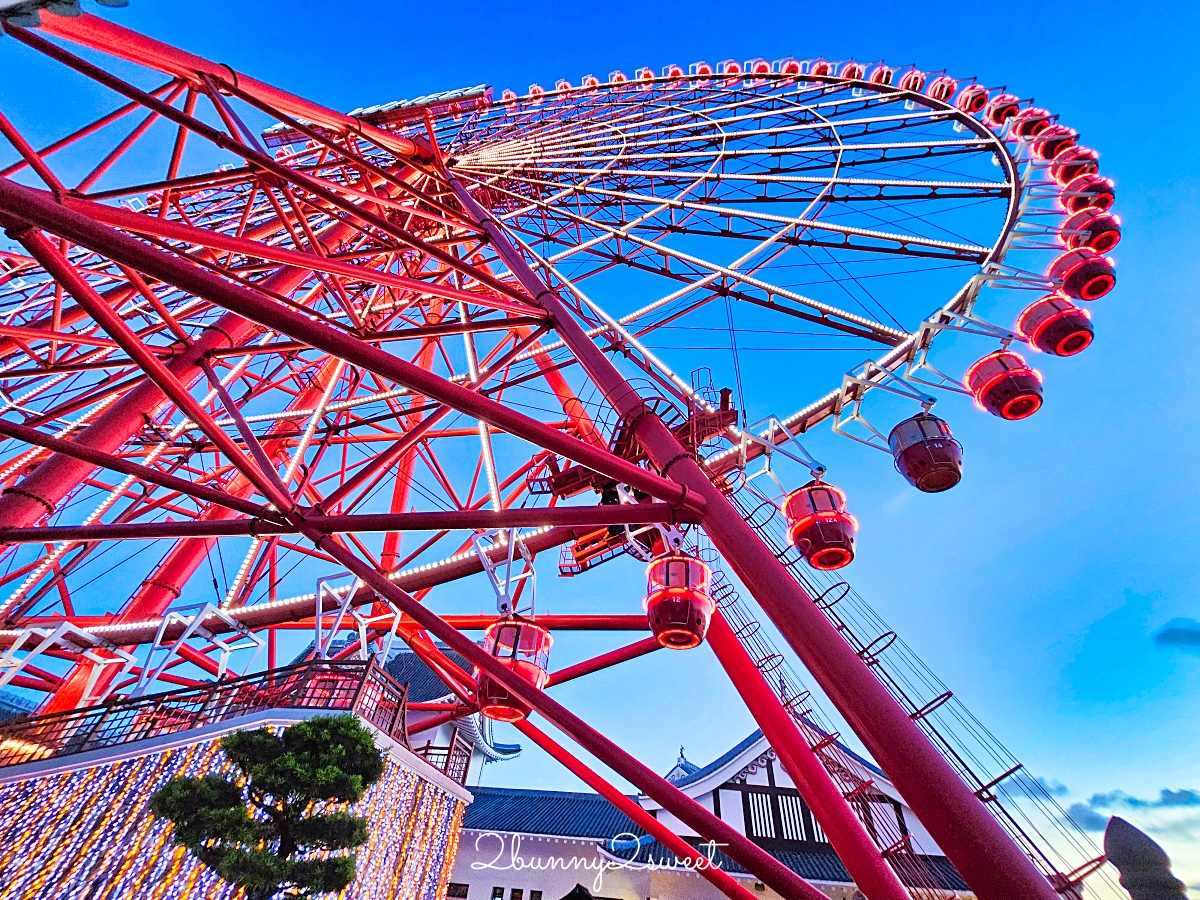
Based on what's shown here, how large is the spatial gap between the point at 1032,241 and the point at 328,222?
14.0m

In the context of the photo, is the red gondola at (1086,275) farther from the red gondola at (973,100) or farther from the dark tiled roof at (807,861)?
the dark tiled roof at (807,861)

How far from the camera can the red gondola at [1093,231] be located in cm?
1059

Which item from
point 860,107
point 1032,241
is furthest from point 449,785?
point 860,107

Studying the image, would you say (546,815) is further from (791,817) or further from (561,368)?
(561,368)

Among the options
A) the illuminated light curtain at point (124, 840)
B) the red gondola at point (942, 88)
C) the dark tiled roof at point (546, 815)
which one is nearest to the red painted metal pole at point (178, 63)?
the illuminated light curtain at point (124, 840)

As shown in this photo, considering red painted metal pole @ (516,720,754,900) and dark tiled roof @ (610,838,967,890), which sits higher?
dark tiled roof @ (610,838,967,890)

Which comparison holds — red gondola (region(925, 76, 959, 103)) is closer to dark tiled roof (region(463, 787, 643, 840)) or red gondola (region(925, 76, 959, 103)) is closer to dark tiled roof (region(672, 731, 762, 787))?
dark tiled roof (region(672, 731, 762, 787))

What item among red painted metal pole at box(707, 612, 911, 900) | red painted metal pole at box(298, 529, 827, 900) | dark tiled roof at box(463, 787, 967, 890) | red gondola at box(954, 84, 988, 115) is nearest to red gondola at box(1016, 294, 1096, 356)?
red painted metal pole at box(707, 612, 911, 900)

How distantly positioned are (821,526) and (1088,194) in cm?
827

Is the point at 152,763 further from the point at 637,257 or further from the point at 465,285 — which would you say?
the point at 637,257

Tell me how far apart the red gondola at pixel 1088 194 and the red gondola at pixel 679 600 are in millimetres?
9325

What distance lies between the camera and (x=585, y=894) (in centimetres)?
1343

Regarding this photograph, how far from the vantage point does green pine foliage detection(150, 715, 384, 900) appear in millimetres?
7445

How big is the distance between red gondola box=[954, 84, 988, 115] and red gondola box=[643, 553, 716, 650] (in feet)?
41.0
